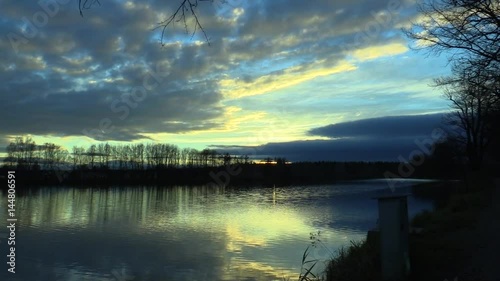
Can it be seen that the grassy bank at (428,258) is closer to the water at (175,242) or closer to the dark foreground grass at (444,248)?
the dark foreground grass at (444,248)

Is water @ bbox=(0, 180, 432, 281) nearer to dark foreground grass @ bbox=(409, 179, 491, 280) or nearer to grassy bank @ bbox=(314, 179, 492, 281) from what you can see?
dark foreground grass @ bbox=(409, 179, 491, 280)

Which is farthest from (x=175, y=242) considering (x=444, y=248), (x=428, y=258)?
(x=428, y=258)

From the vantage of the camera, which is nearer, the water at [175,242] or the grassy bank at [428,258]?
the grassy bank at [428,258]

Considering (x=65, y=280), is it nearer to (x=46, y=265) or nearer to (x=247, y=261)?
(x=46, y=265)

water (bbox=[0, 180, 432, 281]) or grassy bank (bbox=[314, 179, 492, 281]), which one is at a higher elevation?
grassy bank (bbox=[314, 179, 492, 281])

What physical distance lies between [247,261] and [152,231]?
10.2 meters

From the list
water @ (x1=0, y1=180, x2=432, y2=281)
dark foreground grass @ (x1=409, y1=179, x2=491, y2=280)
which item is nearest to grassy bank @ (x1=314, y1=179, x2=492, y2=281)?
dark foreground grass @ (x1=409, y1=179, x2=491, y2=280)

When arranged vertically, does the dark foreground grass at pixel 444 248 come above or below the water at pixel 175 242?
above

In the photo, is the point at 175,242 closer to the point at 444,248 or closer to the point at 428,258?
the point at 444,248

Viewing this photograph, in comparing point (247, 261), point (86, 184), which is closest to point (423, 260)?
point (247, 261)

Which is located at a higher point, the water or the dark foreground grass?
the dark foreground grass

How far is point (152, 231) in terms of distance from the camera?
26047 millimetres

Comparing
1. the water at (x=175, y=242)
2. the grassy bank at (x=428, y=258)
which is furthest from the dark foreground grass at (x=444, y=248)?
the water at (x=175, y=242)

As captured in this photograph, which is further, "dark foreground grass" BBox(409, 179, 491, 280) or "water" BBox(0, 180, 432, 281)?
"water" BBox(0, 180, 432, 281)
